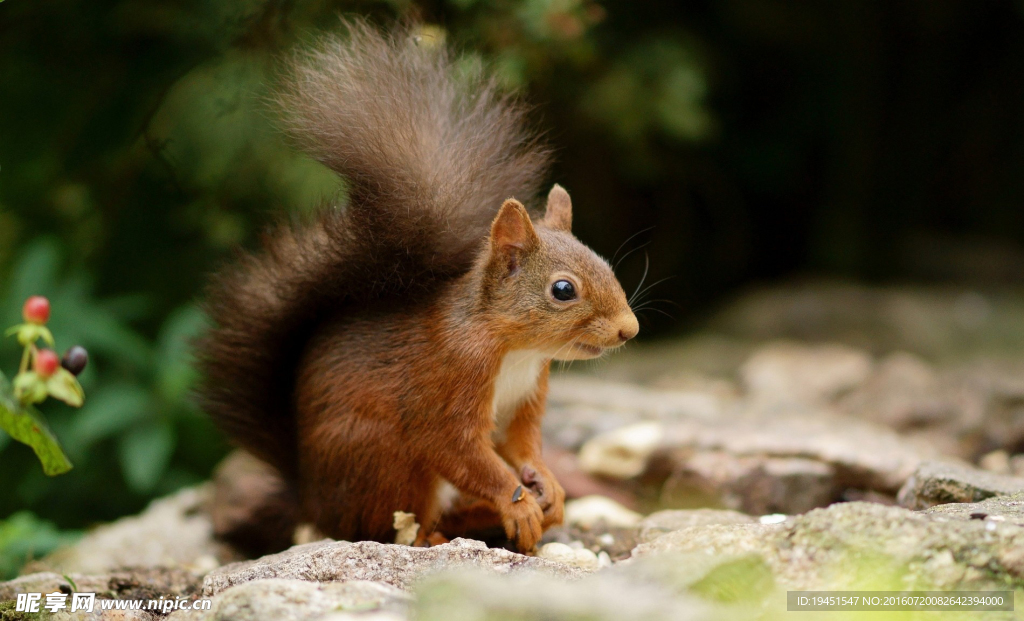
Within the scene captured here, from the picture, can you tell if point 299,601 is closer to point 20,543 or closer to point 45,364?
point 45,364

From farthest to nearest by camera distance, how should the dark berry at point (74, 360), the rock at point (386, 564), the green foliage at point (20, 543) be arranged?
the green foliage at point (20, 543) < the rock at point (386, 564) < the dark berry at point (74, 360)

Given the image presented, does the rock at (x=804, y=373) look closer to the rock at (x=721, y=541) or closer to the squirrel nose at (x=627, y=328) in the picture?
the squirrel nose at (x=627, y=328)

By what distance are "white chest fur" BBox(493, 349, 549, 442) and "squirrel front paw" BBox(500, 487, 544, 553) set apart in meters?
0.20

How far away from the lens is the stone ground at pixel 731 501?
131cm

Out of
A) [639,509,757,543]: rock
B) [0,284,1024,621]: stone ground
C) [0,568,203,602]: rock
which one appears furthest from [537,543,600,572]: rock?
[0,568,203,602]: rock

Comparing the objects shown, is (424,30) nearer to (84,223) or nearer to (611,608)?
(611,608)

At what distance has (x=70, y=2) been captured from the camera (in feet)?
11.7

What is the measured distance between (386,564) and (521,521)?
1.14 feet

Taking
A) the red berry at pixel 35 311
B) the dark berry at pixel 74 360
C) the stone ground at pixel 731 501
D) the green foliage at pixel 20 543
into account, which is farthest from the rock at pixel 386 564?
the green foliage at pixel 20 543

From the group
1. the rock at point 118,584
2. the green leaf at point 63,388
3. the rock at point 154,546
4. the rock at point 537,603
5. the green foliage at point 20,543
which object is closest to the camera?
the rock at point 537,603

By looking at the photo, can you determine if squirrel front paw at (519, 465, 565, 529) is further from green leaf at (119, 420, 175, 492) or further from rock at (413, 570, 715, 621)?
green leaf at (119, 420, 175, 492)

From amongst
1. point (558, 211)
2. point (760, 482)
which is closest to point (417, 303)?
point (558, 211)

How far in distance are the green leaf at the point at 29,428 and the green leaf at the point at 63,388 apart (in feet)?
0.25

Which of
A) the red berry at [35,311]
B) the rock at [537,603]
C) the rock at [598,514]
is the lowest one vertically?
the rock at [598,514]
